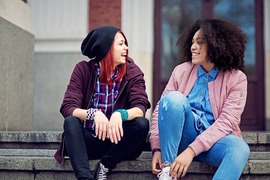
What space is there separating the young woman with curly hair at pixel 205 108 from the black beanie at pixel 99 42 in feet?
1.78

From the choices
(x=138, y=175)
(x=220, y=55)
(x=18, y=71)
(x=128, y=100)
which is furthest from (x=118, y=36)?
(x=18, y=71)

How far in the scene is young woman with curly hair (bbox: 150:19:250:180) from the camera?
3.04 metres

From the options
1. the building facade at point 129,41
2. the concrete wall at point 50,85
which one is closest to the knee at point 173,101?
the building facade at point 129,41

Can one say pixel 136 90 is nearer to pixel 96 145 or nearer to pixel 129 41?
pixel 96 145

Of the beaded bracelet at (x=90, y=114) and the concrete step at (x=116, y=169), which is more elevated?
the beaded bracelet at (x=90, y=114)

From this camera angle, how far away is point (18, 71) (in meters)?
4.98

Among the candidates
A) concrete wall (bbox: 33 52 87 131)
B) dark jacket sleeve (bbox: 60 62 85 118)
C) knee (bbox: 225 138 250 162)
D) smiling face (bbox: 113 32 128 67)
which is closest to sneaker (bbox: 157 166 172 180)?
knee (bbox: 225 138 250 162)

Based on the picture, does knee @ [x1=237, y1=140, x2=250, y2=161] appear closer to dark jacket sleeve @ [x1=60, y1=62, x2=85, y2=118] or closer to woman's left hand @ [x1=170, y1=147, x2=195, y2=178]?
woman's left hand @ [x1=170, y1=147, x2=195, y2=178]

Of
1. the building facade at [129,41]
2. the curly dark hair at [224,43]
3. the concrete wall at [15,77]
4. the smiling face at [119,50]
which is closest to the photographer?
the curly dark hair at [224,43]

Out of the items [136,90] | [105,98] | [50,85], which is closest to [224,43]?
[136,90]

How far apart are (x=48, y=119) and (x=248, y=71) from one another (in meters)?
3.19

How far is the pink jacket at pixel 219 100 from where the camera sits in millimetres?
3104

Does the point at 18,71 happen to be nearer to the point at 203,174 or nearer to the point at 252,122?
the point at 203,174

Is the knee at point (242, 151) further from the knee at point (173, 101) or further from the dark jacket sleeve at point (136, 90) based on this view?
the dark jacket sleeve at point (136, 90)
